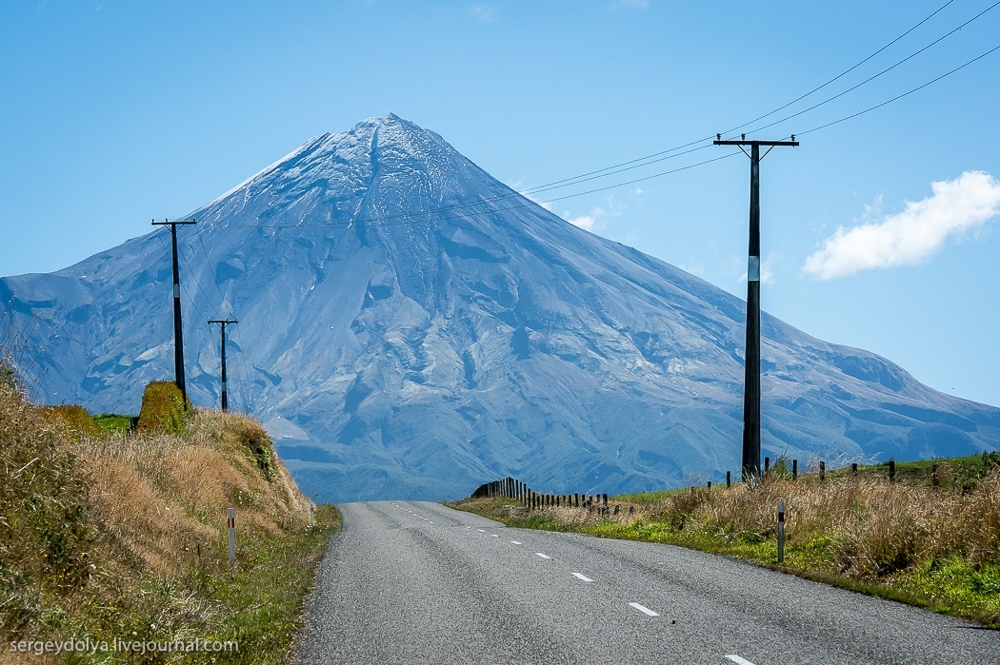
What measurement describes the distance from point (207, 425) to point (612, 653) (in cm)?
2993

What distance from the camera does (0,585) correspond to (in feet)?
32.9

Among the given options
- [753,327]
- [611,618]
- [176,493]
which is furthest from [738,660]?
[753,327]

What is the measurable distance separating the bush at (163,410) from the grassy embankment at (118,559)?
1269cm

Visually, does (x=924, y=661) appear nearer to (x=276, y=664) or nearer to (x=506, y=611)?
(x=506, y=611)

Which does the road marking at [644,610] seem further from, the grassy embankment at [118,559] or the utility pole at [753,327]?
the utility pole at [753,327]

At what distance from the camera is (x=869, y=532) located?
17.5 metres

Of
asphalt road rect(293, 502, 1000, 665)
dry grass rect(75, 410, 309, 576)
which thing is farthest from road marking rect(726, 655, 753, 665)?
dry grass rect(75, 410, 309, 576)

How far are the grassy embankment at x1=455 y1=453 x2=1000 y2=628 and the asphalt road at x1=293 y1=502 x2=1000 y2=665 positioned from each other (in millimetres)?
1031

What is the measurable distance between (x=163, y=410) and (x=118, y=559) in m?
27.0

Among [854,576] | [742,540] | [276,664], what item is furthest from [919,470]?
[276,664]

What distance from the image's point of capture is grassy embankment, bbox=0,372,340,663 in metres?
10.7

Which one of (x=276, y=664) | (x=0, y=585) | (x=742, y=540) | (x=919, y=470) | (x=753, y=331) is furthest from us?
(x=919, y=470)

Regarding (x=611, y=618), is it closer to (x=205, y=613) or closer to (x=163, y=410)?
(x=205, y=613)

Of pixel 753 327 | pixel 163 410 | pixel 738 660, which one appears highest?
pixel 753 327
